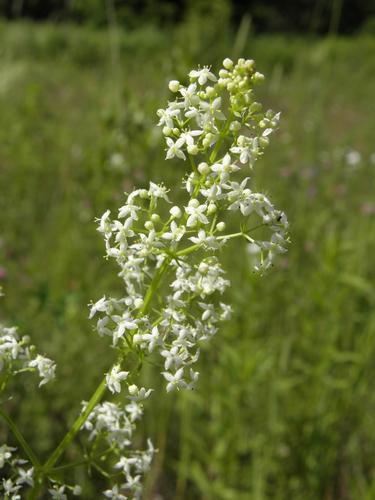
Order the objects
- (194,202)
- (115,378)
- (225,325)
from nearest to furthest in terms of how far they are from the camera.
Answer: (194,202), (115,378), (225,325)

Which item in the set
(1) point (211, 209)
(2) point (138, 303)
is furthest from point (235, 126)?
(2) point (138, 303)

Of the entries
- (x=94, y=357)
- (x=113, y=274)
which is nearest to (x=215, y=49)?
(x=113, y=274)

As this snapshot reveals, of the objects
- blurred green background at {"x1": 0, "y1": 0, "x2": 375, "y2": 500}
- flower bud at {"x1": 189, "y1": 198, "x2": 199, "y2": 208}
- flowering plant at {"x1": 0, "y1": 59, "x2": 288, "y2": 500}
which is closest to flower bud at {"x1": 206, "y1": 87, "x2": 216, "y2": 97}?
flowering plant at {"x1": 0, "y1": 59, "x2": 288, "y2": 500}

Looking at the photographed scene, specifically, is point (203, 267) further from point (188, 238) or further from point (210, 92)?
point (210, 92)

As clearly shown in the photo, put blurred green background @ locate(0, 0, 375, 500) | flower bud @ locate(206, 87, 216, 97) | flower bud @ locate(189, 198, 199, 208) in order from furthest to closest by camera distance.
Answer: blurred green background @ locate(0, 0, 375, 500)
flower bud @ locate(206, 87, 216, 97)
flower bud @ locate(189, 198, 199, 208)

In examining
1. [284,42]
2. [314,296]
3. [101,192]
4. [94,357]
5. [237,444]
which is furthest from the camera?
[284,42]

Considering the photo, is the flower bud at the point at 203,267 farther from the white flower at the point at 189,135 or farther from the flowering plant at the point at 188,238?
the white flower at the point at 189,135

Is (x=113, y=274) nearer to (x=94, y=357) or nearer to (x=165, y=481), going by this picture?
(x=94, y=357)

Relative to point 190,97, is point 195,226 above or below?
below

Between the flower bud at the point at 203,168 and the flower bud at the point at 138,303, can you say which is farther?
the flower bud at the point at 138,303

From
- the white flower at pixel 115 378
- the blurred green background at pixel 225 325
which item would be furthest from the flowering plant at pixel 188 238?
the blurred green background at pixel 225 325

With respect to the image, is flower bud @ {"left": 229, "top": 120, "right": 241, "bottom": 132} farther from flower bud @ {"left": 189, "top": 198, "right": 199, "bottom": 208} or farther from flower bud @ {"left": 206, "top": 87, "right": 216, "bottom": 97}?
flower bud @ {"left": 189, "top": 198, "right": 199, "bottom": 208}
